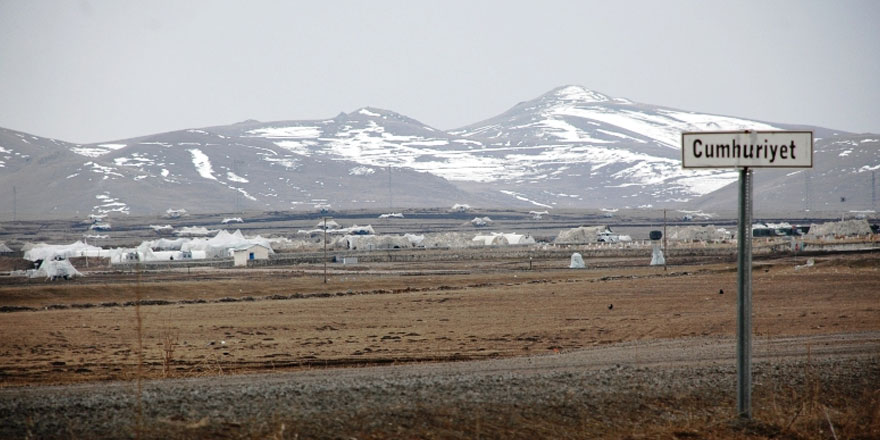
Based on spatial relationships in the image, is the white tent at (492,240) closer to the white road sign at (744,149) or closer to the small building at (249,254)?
the small building at (249,254)

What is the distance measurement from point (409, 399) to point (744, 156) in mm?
4374

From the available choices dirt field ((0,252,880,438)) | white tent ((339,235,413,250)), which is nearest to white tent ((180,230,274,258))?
white tent ((339,235,413,250))

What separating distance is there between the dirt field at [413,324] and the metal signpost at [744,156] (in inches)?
53.6

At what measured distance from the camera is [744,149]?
395 inches

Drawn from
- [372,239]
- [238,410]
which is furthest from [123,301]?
[372,239]

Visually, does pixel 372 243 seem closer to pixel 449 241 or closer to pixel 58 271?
pixel 449 241

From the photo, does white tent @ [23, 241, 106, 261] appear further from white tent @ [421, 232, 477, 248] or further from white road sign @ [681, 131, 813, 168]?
white road sign @ [681, 131, 813, 168]

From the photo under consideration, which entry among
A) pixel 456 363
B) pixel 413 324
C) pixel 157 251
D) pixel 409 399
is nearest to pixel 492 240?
pixel 157 251

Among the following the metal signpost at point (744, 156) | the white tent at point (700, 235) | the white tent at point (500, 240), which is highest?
the metal signpost at point (744, 156)

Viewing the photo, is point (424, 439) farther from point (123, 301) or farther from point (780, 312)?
point (123, 301)

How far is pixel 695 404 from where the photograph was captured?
38.3 feet

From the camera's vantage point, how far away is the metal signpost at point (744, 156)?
32.6 ft

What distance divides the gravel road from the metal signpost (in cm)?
169

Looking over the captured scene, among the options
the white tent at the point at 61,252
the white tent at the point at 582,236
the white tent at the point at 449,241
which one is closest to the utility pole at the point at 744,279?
the white tent at the point at 61,252
